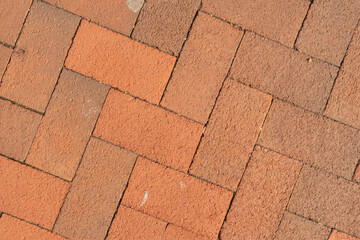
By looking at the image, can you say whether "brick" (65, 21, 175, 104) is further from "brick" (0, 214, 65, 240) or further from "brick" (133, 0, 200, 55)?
"brick" (0, 214, 65, 240)

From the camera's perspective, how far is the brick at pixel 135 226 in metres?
2.85

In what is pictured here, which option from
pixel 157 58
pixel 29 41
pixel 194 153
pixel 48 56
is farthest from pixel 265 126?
pixel 29 41

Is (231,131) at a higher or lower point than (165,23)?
lower

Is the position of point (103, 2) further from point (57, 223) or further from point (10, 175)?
point (57, 223)

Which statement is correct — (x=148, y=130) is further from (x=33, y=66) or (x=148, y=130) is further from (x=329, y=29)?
(x=329, y=29)

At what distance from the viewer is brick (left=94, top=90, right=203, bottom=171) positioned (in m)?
2.84

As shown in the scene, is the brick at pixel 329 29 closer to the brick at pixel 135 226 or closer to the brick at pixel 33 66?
the brick at pixel 135 226

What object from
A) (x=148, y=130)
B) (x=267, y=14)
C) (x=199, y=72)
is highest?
(x=267, y=14)

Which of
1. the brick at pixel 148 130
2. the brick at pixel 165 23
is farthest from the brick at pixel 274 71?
the brick at pixel 148 130

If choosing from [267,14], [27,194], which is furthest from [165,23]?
[27,194]

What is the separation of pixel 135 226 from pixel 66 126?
94 cm

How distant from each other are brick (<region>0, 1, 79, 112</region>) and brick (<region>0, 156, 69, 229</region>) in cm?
50

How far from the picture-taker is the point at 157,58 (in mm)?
2855

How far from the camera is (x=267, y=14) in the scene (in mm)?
2865
